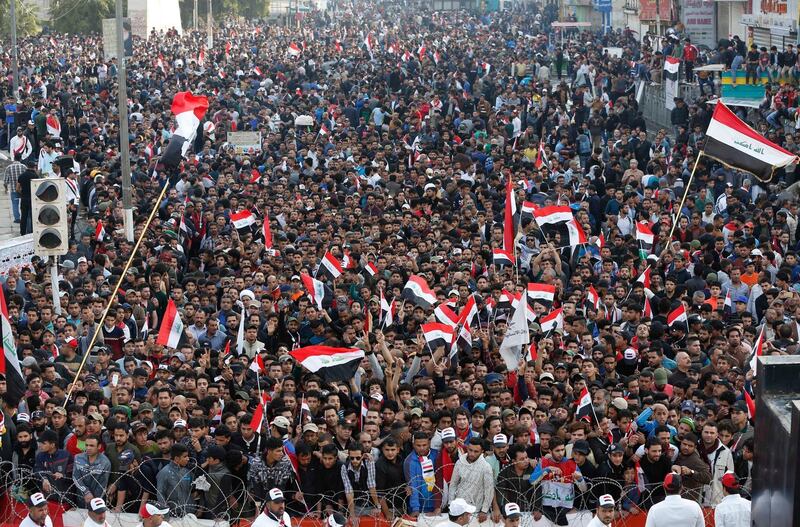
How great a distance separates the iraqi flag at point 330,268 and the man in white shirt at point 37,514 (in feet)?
24.5

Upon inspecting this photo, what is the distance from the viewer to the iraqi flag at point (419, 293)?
1509 centimetres

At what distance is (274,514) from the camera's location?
30.6 feet

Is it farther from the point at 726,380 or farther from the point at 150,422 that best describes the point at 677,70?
the point at 150,422

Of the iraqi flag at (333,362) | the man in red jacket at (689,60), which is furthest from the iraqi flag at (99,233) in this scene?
the man in red jacket at (689,60)

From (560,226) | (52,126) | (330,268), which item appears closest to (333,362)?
(330,268)

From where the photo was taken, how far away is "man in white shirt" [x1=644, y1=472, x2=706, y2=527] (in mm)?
8680

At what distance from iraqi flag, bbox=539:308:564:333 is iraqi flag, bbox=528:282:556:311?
687 mm

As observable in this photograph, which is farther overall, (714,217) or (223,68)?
(223,68)

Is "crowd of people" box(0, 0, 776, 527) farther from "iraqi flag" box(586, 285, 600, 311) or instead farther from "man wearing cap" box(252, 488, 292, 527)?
"man wearing cap" box(252, 488, 292, 527)

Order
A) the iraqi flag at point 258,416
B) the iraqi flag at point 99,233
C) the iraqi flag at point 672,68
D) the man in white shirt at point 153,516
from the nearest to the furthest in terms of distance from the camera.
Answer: the man in white shirt at point 153,516, the iraqi flag at point 258,416, the iraqi flag at point 99,233, the iraqi flag at point 672,68

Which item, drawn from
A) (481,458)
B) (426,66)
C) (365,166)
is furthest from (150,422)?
(426,66)

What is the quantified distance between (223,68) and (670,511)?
3552cm

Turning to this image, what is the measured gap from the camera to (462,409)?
11.2m

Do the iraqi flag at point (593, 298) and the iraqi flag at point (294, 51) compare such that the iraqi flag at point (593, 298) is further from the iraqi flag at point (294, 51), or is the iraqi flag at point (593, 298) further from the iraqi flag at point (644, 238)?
the iraqi flag at point (294, 51)
